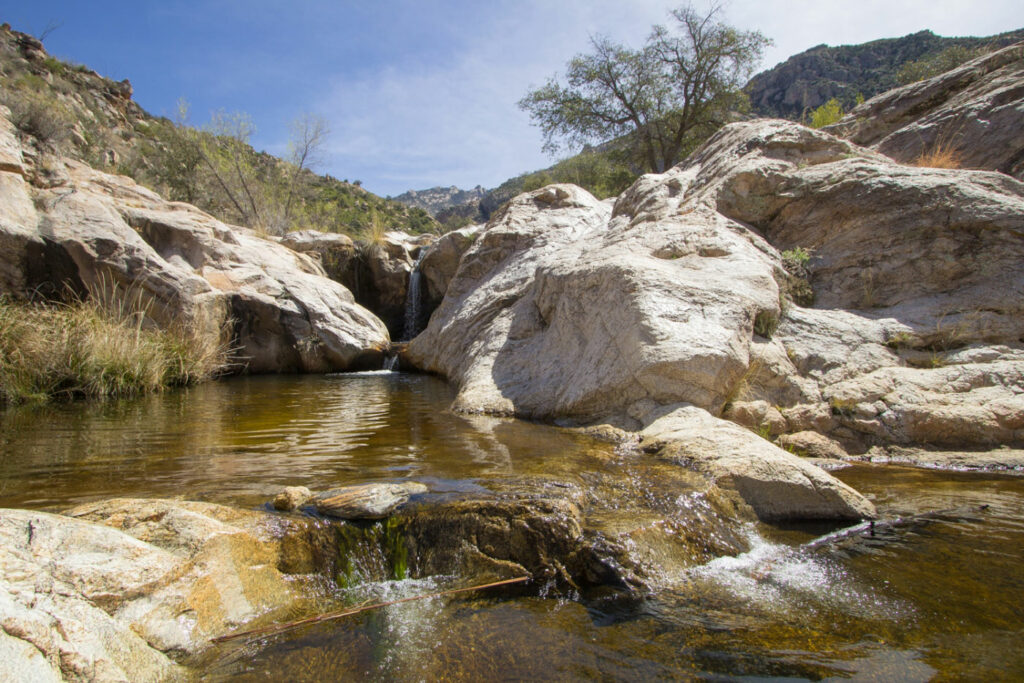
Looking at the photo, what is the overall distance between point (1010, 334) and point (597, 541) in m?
5.54

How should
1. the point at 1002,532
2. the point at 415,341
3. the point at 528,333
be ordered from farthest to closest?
the point at 415,341 → the point at 528,333 → the point at 1002,532

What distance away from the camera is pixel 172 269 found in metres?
9.95

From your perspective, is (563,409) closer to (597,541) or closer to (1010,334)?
(597,541)

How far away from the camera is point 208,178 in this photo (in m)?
22.0

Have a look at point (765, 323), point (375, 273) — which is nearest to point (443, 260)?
point (375, 273)

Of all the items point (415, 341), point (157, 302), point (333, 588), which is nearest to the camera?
point (333, 588)

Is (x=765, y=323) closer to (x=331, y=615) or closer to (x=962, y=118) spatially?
(x=331, y=615)

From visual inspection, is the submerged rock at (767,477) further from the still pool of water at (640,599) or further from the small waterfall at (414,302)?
the small waterfall at (414,302)

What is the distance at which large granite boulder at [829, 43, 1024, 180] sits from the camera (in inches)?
314

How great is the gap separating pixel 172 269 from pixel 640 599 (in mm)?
10631

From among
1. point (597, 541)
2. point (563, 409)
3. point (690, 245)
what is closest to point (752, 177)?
point (690, 245)

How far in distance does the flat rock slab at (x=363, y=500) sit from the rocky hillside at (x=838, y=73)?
4634 cm

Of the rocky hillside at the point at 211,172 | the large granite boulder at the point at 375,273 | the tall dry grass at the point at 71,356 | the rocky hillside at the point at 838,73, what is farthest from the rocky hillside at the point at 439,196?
the tall dry grass at the point at 71,356

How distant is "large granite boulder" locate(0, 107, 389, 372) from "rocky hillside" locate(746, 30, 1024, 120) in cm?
4127
